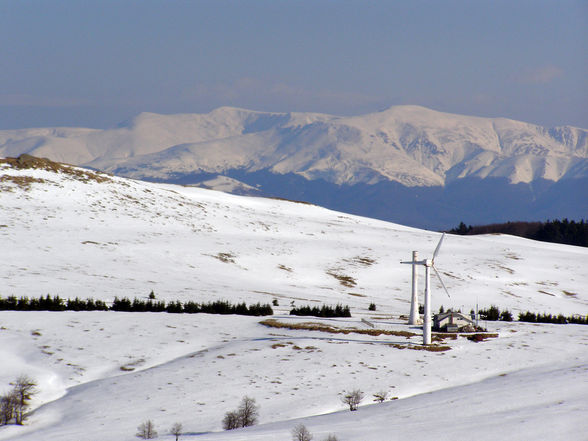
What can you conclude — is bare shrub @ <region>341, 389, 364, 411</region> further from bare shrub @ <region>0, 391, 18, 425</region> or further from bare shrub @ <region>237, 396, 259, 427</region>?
bare shrub @ <region>0, 391, 18, 425</region>

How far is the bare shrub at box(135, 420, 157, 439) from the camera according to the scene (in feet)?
91.7

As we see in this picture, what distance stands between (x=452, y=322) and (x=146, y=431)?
3013 centimetres

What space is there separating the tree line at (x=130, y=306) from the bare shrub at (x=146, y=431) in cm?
2550

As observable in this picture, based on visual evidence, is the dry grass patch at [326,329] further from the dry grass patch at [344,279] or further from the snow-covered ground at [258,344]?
the dry grass patch at [344,279]

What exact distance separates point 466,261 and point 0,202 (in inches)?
2623

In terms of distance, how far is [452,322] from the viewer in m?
52.7

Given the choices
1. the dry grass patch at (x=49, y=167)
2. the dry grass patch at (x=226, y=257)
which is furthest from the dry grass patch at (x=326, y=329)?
the dry grass patch at (x=49, y=167)

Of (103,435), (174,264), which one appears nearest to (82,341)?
(103,435)

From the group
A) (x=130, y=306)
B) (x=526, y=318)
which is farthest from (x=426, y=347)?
(x=130, y=306)

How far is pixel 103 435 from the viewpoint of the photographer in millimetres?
28516

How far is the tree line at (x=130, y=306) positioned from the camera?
170ft

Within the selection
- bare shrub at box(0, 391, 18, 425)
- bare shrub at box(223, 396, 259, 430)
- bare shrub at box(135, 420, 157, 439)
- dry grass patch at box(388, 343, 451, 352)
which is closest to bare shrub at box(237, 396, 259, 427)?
bare shrub at box(223, 396, 259, 430)

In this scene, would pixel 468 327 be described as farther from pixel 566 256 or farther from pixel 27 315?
pixel 566 256

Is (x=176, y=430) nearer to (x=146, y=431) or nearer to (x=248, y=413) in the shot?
(x=146, y=431)
